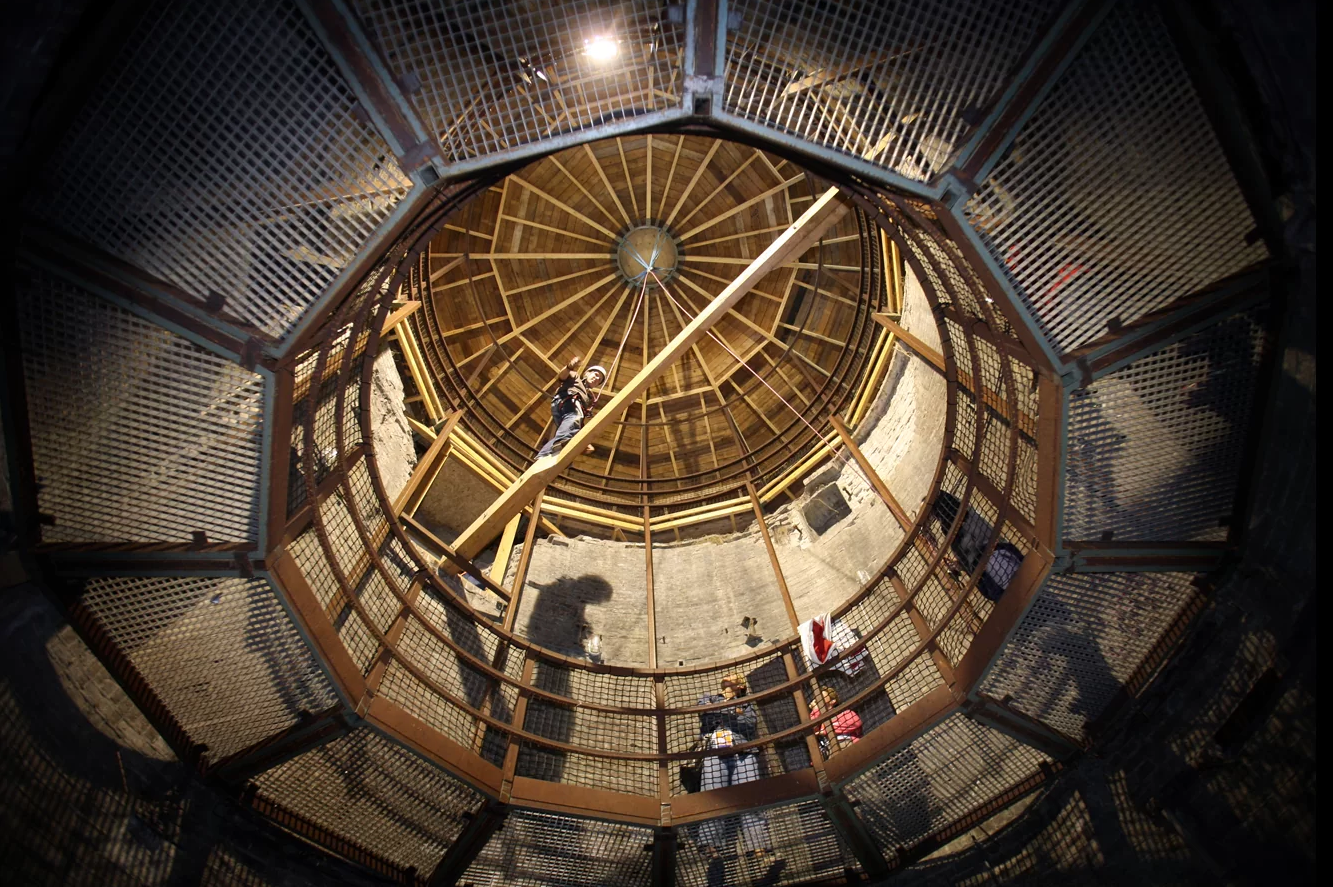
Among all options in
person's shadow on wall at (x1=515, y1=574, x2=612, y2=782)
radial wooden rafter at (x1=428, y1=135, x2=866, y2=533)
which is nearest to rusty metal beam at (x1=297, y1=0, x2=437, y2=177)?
person's shadow on wall at (x1=515, y1=574, x2=612, y2=782)

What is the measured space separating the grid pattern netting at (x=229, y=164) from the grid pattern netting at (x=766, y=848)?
6370 millimetres

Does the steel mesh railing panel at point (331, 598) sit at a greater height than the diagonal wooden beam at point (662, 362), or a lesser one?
lesser

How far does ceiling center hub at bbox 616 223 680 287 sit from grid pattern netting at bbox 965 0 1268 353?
886 centimetres

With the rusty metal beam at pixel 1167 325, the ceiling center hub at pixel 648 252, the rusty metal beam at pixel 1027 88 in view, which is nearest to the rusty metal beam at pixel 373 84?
the rusty metal beam at pixel 1027 88

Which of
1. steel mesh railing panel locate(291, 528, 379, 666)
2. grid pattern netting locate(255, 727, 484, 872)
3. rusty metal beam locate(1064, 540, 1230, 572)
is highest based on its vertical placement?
steel mesh railing panel locate(291, 528, 379, 666)

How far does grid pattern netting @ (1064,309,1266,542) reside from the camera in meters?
5.97

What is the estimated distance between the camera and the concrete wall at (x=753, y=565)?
10.9 meters

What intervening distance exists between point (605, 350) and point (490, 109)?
9.44 meters

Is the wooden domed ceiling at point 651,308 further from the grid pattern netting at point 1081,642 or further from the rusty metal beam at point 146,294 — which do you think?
the rusty metal beam at point 146,294

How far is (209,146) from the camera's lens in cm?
514

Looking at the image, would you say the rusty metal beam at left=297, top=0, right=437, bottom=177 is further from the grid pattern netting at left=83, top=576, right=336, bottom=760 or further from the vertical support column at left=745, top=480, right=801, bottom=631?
the vertical support column at left=745, top=480, right=801, bottom=631

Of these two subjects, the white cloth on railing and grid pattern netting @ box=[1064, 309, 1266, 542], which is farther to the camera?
the white cloth on railing

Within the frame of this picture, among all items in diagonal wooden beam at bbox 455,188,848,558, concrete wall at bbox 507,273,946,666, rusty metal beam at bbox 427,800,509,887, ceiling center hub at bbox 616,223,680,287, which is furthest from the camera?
ceiling center hub at bbox 616,223,680,287

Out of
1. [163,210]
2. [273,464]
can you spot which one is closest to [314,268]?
[163,210]
